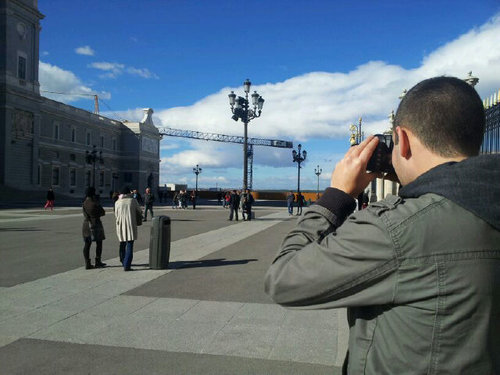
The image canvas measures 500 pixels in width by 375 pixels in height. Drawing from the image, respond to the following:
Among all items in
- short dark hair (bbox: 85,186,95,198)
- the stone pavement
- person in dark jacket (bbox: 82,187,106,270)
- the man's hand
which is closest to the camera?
the man's hand

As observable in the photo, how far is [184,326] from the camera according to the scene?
17.4ft

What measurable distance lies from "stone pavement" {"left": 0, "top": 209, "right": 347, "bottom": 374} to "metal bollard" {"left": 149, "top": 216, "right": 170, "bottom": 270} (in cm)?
49

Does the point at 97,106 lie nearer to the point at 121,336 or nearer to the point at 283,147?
the point at 283,147

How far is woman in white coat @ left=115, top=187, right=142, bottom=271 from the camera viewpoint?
8.93 metres

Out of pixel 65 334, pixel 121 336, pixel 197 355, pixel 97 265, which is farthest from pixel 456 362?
pixel 97 265

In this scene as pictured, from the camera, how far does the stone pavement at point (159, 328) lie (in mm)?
4199

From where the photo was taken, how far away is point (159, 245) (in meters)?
9.13

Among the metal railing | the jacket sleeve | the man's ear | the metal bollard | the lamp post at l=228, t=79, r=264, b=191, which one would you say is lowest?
the metal bollard

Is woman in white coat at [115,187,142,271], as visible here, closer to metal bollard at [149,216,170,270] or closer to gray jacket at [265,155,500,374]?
metal bollard at [149,216,170,270]

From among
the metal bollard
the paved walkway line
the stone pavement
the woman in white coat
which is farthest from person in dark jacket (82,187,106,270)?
the metal bollard

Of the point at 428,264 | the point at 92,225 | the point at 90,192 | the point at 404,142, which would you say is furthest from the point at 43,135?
the point at 428,264

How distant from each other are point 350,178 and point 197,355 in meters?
3.57

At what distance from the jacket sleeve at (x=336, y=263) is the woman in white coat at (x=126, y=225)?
316 inches

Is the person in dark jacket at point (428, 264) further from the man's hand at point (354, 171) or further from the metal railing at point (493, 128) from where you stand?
the metal railing at point (493, 128)
